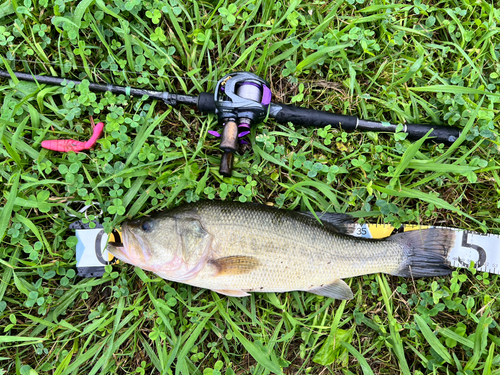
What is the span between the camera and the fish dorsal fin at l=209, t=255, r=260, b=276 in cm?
258

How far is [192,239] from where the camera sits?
2.55 meters

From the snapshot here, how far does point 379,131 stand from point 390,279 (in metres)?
1.46

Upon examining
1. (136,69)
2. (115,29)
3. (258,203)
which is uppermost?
(115,29)

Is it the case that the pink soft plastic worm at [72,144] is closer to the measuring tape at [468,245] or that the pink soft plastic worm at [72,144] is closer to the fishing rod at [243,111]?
the fishing rod at [243,111]

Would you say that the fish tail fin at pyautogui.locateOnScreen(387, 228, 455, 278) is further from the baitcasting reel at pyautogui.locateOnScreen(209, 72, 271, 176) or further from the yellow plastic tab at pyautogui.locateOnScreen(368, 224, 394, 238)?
the baitcasting reel at pyautogui.locateOnScreen(209, 72, 271, 176)

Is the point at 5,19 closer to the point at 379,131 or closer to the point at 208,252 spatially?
the point at 208,252

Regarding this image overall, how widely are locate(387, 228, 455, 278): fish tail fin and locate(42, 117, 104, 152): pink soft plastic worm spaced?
2.87 metres

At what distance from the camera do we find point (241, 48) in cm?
300

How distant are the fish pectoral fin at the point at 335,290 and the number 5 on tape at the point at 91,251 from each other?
6.22ft

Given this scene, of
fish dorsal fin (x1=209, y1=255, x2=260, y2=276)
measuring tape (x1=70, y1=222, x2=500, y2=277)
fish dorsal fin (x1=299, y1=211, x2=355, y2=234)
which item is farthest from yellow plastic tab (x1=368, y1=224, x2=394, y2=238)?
fish dorsal fin (x1=209, y1=255, x2=260, y2=276)

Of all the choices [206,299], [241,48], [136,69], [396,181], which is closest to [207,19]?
[241,48]

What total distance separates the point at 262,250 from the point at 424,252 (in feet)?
5.17

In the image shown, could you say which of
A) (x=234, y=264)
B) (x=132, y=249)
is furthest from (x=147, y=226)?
(x=234, y=264)

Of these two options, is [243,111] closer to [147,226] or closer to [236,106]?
[236,106]
